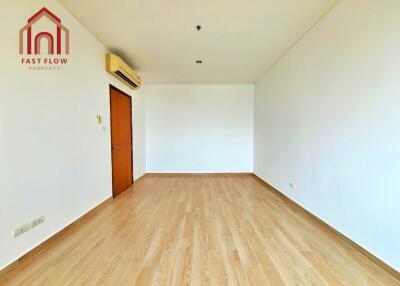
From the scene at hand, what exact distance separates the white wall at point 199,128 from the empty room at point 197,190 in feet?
5.17

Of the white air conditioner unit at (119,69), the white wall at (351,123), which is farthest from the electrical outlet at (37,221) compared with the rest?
the white wall at (351,123)

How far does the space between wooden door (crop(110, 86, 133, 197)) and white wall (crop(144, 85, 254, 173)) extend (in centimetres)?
126

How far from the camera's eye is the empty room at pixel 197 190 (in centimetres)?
170

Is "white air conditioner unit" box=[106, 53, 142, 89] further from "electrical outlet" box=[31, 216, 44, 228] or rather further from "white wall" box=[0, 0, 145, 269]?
"electrical outlet" box=[31, 216, 44, 228]

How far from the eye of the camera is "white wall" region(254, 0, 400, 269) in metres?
1.69

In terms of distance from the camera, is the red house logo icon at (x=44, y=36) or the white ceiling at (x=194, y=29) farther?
the white ceiling at (x=194, y=29)

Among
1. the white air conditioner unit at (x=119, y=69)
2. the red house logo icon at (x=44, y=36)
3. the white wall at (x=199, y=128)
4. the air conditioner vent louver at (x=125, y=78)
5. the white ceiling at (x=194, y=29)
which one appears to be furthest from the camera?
the white wall at (x=199, y=128)

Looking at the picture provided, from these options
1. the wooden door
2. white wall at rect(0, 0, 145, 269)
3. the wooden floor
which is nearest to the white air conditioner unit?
white wall at rect(0, 0, 145, 269)

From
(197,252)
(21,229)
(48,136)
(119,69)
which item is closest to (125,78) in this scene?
(119,69)

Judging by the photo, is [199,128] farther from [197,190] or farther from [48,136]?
[48,136]

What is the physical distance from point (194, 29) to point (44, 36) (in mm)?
1812

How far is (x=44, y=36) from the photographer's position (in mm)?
2121

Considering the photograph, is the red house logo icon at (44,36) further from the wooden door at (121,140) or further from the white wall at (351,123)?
the white wall at (351,123)

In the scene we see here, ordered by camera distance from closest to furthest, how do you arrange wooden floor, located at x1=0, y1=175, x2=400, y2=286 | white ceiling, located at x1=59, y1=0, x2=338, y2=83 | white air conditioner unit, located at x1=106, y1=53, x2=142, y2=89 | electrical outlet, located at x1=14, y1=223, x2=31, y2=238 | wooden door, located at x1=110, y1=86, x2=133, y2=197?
wooden floor, located at x1=0, y1=175, x2=400, y2=286
electrical outlet, located at x1=14, y1=223, x2=31, y2=238
white ceiling, located at x1=59, y1=0, x2=338, y2=83
white air conditioner unit, located at x1=106, y1=53, x2=142, y2=89
wooden door, located at x1=110, y1=86, x2=133, y2=197
